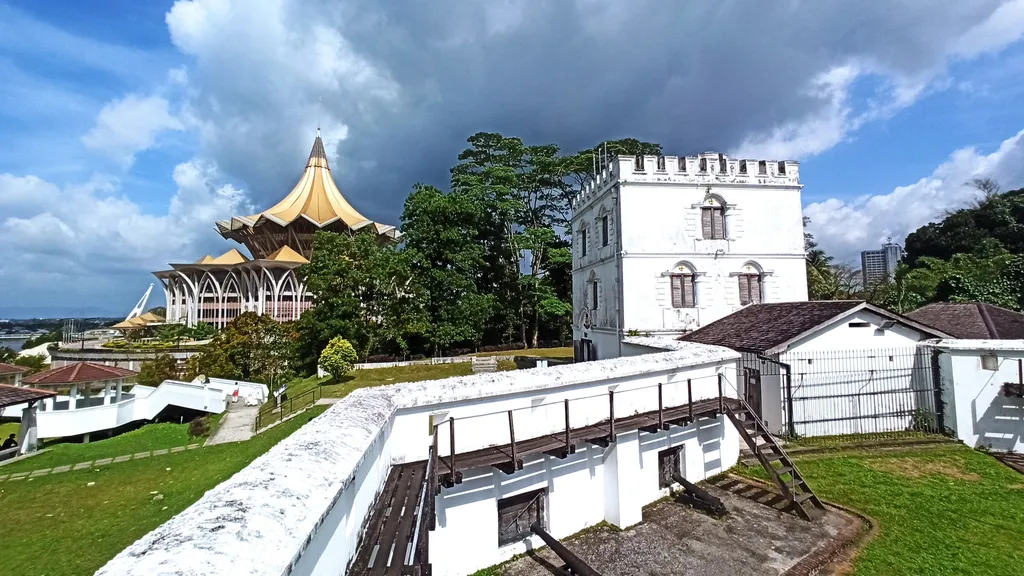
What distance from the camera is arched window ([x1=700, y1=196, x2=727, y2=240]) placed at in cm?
1897

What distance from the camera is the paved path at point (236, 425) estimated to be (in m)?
16.3

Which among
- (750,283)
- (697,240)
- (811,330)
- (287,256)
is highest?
(287,256)

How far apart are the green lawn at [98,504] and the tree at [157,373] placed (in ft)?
51.2

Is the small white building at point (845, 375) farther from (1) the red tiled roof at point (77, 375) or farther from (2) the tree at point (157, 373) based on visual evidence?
(2) the tree at point (157, 373)

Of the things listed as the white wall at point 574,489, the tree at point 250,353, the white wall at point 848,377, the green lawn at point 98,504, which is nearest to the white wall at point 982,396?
the white wall at point 848,377

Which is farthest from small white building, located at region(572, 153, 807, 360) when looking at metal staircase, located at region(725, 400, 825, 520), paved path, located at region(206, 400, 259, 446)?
paved path, located at region(206, 400, 259, 446)

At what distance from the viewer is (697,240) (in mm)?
18828

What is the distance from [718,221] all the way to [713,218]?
24cm

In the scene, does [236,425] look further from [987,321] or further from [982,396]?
[987,321]

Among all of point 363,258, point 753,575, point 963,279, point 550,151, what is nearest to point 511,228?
point 550,151

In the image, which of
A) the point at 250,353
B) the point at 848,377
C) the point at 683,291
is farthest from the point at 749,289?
the point at 250,353

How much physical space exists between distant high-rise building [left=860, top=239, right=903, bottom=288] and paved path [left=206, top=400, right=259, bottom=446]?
121 ft

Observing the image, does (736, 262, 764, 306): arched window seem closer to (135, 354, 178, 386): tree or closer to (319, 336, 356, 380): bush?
(319, 336, 356, 380): bush

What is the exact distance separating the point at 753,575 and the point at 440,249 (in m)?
24.8
